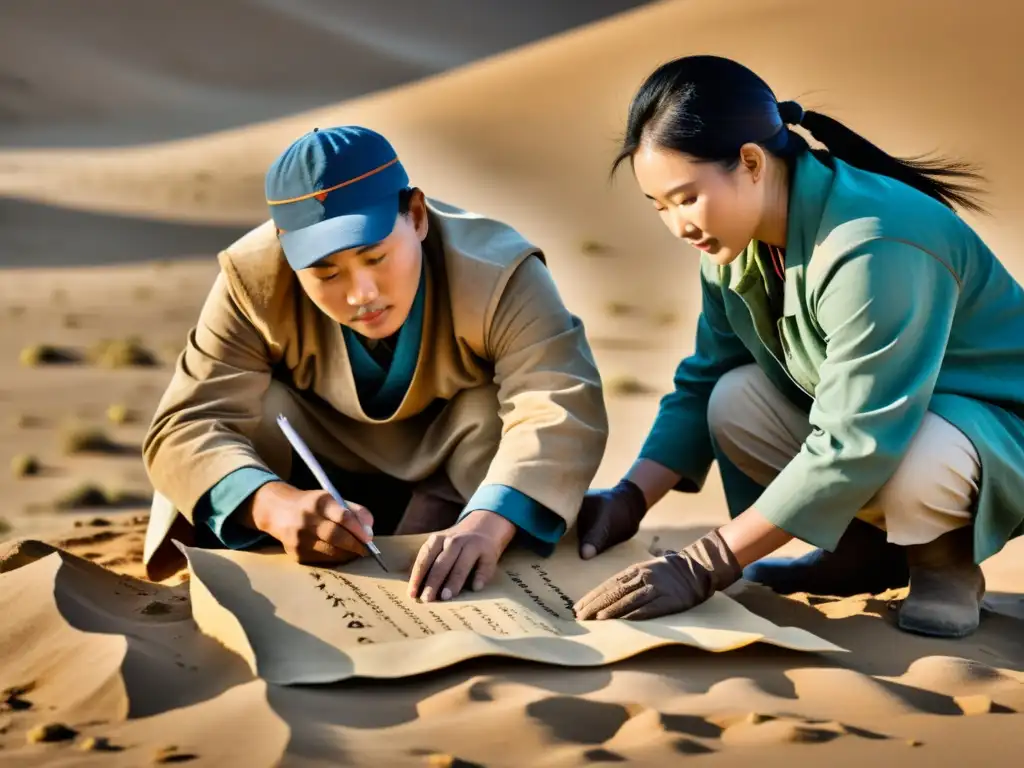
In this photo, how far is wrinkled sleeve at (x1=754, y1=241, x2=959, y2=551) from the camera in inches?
113

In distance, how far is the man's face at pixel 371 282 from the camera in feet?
10.2

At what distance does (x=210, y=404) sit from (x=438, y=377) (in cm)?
58

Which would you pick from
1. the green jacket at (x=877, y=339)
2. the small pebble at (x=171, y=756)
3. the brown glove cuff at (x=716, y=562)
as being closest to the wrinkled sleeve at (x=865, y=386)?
the green jacket at (x=877, y=339)

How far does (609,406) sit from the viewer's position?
6852 millimetres

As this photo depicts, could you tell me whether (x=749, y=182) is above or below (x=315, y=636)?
above

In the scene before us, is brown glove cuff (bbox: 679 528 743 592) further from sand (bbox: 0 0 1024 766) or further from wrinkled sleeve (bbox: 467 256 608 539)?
wrinkled sleeve (bbox: 467 256 608 539)

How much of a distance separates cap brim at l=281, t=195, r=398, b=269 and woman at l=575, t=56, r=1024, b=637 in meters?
0.60

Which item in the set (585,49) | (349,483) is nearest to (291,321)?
(349,483)

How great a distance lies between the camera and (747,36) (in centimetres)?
1911

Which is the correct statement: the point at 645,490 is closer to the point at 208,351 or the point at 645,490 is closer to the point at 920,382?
Result: the point at 920,382

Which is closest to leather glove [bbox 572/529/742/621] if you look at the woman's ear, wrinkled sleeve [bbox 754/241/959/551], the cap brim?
wrinkled sleeve [bbox 754/241/959/551]

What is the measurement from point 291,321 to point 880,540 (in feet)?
5.41

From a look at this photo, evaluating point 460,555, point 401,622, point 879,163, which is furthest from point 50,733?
point 879,163

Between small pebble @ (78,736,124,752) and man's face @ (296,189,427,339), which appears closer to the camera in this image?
small pebble @ (78,736,124,752)
